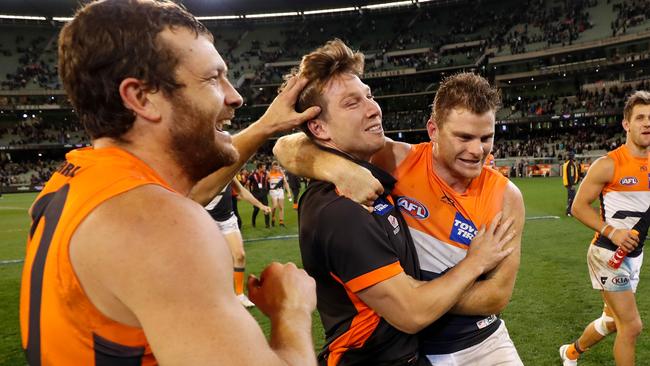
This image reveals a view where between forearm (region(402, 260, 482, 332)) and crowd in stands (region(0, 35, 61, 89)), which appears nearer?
forearm (region(402, 260, 482, 332))

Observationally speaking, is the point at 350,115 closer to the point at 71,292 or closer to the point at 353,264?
the point at 353,264

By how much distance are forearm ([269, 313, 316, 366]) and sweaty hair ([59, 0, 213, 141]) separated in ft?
2.61

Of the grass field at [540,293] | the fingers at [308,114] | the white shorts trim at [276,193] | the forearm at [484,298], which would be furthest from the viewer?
the white shorts trim at [276,193]

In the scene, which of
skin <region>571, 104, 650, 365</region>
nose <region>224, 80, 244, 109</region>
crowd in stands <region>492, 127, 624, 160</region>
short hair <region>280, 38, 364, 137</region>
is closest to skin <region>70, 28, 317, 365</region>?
nose <region>224, 80, 244, 109</region>

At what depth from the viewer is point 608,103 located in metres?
45.6

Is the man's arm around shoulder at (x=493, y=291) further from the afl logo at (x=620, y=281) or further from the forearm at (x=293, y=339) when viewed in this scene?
the afl logo at (x=620, y=281)

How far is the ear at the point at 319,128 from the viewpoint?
2712mm

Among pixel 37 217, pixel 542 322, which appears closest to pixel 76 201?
pixel 37 217

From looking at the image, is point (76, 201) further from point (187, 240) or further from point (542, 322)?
point (542, 322)

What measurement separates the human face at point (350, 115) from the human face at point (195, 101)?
1.10 m

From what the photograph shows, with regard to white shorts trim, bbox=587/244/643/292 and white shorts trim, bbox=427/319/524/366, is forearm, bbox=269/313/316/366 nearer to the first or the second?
white shorts trim, bbox=427/319/524/366

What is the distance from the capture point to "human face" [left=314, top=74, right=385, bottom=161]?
265 cm

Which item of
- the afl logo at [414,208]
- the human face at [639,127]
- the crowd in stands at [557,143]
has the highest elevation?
the afl logo at [414,208]

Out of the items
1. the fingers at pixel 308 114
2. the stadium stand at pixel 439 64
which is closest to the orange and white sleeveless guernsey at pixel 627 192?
the fingers at pixel 308 114
